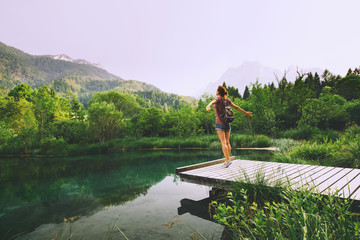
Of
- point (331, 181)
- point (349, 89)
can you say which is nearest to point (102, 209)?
point (331, 181)

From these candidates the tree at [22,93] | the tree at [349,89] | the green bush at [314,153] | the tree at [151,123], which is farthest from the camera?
the tree at [22,93]

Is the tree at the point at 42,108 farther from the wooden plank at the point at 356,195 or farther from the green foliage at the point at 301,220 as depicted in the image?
the wooden plank at the point at 356,195

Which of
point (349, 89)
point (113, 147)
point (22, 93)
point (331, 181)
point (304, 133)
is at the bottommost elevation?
point (113, 147)

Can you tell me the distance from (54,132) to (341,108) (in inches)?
1129

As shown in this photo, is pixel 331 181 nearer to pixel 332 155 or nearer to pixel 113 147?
pixel 332 155

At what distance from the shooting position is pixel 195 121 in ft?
75.0

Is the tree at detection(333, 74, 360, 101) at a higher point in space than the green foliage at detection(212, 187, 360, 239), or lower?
higher

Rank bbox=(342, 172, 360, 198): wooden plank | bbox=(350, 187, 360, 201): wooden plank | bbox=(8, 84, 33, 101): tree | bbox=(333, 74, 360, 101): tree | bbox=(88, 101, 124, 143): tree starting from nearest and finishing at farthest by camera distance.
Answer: bbox=(350, 187, 360, 201): wooden plank, bbox=(342, 172, 360, 198): wooden plank, bbox=(88, 101, 124, 143): tree, bbox=(333, 74, 360, 101): tree, bbox=(8, 84, 33, 101): tree

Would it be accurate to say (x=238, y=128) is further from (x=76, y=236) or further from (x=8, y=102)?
(x=8, y=102)

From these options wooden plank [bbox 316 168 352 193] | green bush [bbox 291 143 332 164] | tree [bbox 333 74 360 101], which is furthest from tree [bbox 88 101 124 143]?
tree [bbox 333 74 360 101]

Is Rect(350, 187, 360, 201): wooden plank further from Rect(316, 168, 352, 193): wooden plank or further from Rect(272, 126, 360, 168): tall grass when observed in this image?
Rect(272, 126, 360, 168): tall grass

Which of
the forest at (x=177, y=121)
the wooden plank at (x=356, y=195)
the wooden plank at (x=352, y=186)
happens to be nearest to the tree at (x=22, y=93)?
the forest at (x=177, y=121)

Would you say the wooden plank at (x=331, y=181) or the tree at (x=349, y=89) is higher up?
the tree at (x=349, y=89)

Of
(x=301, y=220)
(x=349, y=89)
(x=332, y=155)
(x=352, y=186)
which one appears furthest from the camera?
(x=349, y=89)
